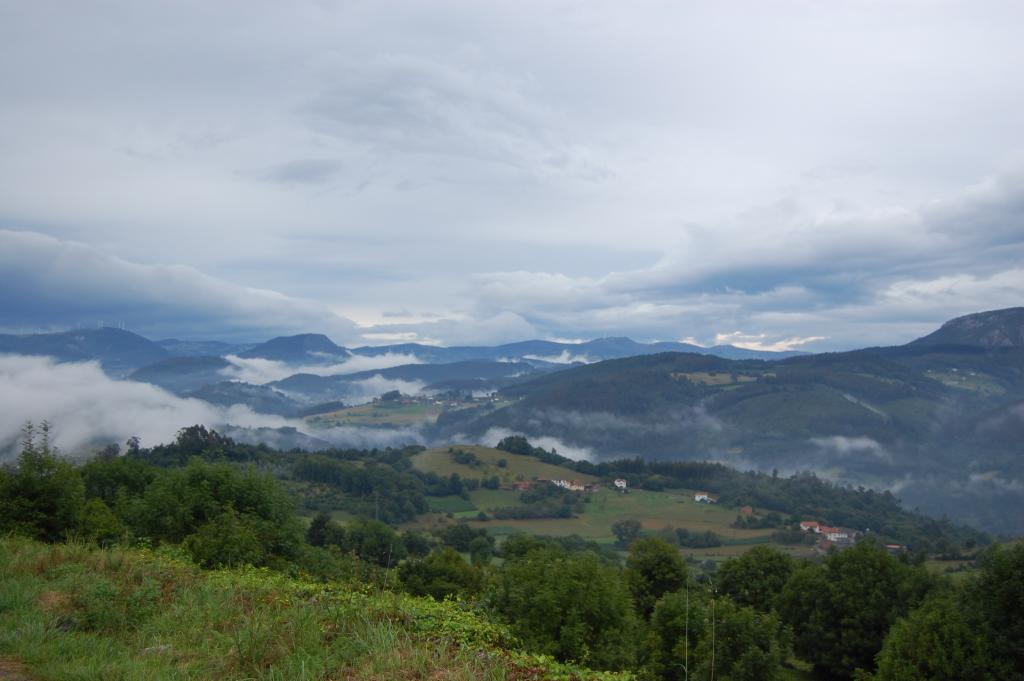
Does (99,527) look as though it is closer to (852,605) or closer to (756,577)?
(852,605)

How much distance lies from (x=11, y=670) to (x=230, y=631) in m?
2.11

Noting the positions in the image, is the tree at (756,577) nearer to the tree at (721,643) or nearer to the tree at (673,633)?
the tree at (721,643)

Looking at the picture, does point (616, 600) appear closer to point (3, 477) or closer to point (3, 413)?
point (3, 477)

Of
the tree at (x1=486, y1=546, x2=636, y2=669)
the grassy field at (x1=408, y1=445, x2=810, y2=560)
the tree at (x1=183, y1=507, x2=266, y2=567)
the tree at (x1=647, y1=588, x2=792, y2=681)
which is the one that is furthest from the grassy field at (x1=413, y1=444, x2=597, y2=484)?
the tree at (x1=183, y1=507, x2=266, y2=567)

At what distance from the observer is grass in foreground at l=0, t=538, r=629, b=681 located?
6.39 m

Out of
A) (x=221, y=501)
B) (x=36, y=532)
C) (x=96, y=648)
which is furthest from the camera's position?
(x=221, y=501)

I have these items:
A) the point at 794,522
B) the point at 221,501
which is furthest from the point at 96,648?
the point at 794,522

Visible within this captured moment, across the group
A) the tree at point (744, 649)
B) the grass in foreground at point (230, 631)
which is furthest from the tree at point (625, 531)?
the grass in foreground at point (230, 631)

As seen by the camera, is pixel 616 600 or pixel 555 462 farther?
pixel 555 462

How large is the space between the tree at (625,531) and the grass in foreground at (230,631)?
110m

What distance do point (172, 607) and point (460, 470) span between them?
497 feet

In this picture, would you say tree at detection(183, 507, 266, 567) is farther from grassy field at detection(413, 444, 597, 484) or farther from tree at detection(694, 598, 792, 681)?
grassy field at detection(413, 444, 597, 484)

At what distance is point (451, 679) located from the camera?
5789 mm

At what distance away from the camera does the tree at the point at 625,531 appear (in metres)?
114
